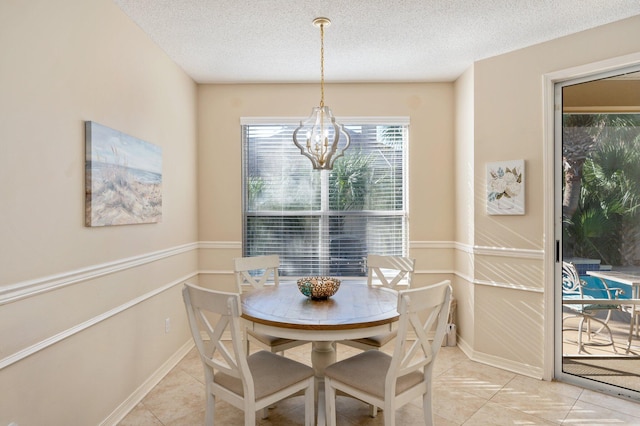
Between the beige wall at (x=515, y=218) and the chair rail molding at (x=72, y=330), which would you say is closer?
the chair rail molding at (x=72, y=330)

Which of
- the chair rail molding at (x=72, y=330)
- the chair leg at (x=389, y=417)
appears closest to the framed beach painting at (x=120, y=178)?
the chair rail molding at (x=72, y=330)

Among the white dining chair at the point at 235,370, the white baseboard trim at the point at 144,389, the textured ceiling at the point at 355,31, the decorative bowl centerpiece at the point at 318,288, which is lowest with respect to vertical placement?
the white baseboard trim at the point at 144,389

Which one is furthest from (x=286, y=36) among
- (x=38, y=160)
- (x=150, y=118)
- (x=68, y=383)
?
(x=68, y=383)

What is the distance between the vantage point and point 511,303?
127 inches

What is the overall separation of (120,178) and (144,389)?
5.13ft

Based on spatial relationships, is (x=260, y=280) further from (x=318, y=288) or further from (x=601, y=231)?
(x=601, y=231)

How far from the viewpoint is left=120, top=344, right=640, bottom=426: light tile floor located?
95.4 inches

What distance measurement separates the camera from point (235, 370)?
6.25 ft

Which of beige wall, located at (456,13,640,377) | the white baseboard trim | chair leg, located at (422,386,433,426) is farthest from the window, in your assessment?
chair leg, located at (422,386,433,426)

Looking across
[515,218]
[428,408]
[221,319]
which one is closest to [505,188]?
[515,218]

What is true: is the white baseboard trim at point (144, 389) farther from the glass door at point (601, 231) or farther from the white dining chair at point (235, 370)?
the glass door at point (601, 231)

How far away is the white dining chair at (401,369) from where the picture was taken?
5.98 ft

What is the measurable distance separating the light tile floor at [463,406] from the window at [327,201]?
58.1 inches

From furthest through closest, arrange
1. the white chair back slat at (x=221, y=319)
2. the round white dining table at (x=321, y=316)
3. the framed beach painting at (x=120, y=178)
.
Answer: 1. the framed beach painting at (x=120, y=178)
2. the round white dining table at (x=321, y=316)
3. the white chair back slat at (x=221, y=319)
